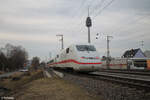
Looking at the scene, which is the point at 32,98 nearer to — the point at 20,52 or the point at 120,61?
the point at 120,61

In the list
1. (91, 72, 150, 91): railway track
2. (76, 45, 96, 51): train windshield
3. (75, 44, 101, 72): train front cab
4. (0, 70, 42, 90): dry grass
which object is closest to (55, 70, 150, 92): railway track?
Result: (91, 72, 150, 91): railway track

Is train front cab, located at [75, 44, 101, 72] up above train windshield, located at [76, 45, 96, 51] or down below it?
below

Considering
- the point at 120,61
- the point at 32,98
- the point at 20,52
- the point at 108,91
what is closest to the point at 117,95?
the point at 108,91

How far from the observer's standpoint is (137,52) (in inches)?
2405

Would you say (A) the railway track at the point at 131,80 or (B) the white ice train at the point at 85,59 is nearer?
(A) the railway track at the point at 131,80

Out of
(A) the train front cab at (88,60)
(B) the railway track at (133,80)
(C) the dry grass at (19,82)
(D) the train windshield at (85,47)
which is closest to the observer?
(B) the railway track at (133,80)

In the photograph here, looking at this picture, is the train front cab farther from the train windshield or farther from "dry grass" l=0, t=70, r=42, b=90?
"dry grass" l=0, t=70, r=42, b=90

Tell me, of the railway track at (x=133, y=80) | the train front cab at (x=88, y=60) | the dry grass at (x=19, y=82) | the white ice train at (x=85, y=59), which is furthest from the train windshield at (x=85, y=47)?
the dry grass at (x=19, y=82)

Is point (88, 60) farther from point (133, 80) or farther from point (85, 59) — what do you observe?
point (133, 80)

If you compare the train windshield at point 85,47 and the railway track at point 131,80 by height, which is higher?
→ the train windshield at point 85,47

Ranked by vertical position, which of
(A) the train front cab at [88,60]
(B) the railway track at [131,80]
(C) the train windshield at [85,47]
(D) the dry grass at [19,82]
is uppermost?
(C) the train windshield at [85,47]

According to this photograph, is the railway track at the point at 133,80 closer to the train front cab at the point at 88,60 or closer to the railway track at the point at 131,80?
the railway track at the point at 131,80

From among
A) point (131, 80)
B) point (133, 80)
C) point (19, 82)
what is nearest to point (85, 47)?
point (131, 80)

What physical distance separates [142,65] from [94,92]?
28.9 meters
